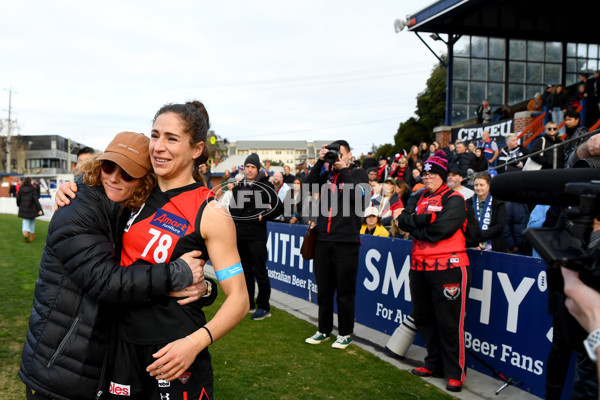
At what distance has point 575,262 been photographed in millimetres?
1184

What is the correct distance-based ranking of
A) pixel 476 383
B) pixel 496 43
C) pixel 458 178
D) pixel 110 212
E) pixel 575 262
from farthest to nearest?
1. pixel 496 43
2. pixel 458 178
3. pixel 476 383
4. pixel 110 212
5. pixel 575 262

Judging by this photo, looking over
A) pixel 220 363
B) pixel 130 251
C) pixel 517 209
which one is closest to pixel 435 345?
pixel 220 363

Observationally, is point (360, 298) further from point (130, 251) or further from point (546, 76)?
point (546, 76)

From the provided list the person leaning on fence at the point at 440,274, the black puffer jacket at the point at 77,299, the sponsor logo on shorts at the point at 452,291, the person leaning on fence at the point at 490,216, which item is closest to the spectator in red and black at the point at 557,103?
the person leaning on fence at the point at 490,216

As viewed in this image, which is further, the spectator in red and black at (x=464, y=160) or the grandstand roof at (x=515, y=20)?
the grandstand roof at (x=515, y=20)

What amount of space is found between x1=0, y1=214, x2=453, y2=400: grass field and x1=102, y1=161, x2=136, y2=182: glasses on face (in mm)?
2590

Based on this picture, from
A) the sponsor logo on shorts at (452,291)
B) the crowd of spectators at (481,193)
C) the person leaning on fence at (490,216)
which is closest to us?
the sponsor logo on shorts at (452,291)

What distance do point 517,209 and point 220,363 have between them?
4.88 metres

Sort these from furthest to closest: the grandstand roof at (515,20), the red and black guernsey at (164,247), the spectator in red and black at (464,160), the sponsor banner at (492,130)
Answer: the grandstand roof at (515,20)
the sponsor banner at (492,130)
the spectator in red and black at (464,160)
the red and black guernsey at (164,247)

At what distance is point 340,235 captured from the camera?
5496 mm

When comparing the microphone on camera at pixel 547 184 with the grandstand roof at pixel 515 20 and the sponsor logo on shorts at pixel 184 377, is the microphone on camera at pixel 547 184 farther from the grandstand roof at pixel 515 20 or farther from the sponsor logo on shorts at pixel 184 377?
the grandstand roof at pixel 515 20

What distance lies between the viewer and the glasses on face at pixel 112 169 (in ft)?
7.47

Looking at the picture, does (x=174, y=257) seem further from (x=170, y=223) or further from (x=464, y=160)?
(x=464, y=160)

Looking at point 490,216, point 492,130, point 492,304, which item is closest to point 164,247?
point 492,304
